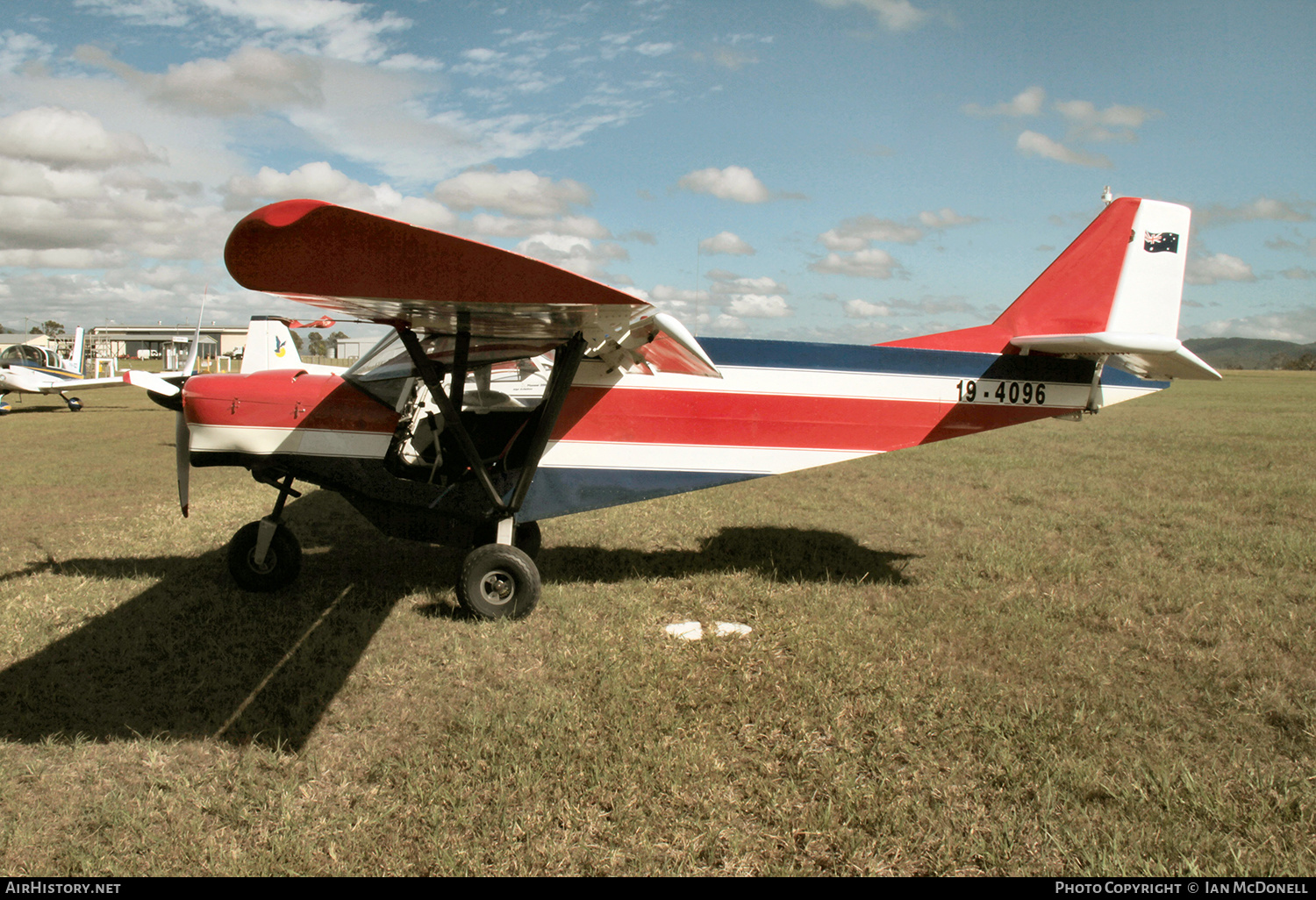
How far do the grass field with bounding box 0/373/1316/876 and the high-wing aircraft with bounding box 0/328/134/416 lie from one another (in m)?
18.2

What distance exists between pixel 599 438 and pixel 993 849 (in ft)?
11.9

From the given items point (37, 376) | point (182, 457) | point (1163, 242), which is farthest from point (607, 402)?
point (37, 376)

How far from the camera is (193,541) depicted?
6.91 meters

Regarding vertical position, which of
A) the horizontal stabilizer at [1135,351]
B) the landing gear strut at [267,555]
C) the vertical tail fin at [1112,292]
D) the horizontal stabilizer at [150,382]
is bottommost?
the landing gear strut at [267,555]

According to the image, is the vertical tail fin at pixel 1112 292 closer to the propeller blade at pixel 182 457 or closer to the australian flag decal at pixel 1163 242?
the australian flag decal at pixel 1163 242

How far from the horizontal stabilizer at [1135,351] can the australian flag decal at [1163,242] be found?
68 cm

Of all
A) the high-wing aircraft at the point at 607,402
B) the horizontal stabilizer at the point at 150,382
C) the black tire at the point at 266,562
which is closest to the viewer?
the high-wing aircraft at the point at 607,402

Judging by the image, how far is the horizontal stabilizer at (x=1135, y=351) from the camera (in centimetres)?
502

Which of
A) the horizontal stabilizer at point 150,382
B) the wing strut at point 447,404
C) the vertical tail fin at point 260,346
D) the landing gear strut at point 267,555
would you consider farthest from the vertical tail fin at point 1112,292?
the vertical tail fin at point 260,346

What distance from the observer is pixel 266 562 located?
5.43 meters

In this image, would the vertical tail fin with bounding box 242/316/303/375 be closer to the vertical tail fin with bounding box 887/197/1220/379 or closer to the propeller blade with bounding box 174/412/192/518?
the propeller blade with bounding box 174/412/192/518

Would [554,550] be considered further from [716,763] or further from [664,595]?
[716,763]

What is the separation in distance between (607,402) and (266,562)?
2.77 metres

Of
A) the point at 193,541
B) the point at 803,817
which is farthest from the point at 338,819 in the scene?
the point at 193,541
